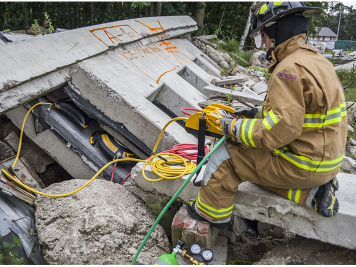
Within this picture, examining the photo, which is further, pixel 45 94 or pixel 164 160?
pixel 45 94

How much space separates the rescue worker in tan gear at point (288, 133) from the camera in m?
1.54

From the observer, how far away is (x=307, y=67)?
61.0 inches

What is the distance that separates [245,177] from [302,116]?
64cm

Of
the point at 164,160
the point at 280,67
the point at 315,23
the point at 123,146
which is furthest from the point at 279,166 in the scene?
the point at 315,23

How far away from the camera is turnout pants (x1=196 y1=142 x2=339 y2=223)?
177 centimetres

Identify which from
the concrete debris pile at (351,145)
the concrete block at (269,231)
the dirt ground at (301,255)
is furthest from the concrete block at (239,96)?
the dirt ground at (301,255)

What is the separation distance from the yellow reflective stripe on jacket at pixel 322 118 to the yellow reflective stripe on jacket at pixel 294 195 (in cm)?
55

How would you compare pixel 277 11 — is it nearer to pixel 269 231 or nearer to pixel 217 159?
pixel 217 159

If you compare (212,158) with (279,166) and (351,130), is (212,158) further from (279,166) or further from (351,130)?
(351,130)

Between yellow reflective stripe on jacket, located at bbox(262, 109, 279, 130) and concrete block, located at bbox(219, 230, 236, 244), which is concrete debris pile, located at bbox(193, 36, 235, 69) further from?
yellow reflective stripe on jacket, located at bbox(262, 109, 279, 130)

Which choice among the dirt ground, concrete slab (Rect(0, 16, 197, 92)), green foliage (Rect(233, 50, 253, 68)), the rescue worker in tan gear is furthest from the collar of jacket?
green foliage (Rect(233, 50, 253, 68))

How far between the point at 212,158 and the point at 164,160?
2.33ft

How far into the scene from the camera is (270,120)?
5.20 feet

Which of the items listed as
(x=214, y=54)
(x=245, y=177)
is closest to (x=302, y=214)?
(x=245, y=177)
